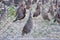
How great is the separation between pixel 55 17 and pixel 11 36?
0.53m

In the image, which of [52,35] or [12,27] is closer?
[52,35]

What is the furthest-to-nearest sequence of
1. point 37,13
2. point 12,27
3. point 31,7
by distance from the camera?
point 31,7
point 37,13
point 12,27

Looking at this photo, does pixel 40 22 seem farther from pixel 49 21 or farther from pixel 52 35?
pixel 52 35

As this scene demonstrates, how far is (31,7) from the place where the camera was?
2076 millimetres

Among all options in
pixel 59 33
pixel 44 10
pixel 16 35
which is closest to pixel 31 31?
pixel 16 35

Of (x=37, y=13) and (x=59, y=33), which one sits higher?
(x=37, y=13)

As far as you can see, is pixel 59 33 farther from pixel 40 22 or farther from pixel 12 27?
pixel 12 27

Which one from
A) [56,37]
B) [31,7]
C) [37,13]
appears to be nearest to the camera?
[56,37]

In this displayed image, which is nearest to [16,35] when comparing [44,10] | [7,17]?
[7,17]

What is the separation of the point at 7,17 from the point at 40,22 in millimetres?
352

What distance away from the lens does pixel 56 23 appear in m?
1.78

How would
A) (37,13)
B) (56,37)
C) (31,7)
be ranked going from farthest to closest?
(31,7)
(37,13)
(56,37)

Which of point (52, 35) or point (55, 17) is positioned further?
point (55, 17)

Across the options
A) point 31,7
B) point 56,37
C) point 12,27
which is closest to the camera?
point 56,37
